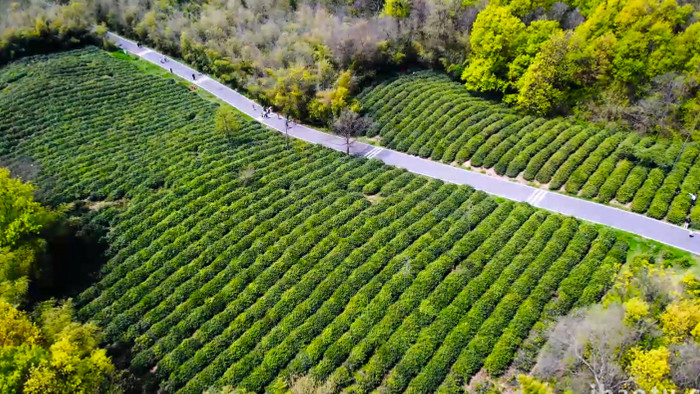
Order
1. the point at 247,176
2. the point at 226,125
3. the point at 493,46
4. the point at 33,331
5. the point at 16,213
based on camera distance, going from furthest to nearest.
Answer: the point at 493,46 < the point at 226,125 < the point at 247,176 < the point at 16,213 < the point at 33,331

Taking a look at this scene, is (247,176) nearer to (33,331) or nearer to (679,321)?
(33,331)

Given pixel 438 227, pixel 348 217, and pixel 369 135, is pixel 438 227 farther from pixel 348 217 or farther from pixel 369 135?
pixel 369 135

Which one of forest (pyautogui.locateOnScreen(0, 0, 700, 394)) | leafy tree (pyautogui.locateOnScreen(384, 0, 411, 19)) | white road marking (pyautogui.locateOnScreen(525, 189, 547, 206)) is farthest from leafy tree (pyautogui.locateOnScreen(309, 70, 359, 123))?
white road marking (pyautogui.locateOnScreen(525, 189, 547, 206))

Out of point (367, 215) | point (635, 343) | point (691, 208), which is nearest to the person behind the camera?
point (635, 343)

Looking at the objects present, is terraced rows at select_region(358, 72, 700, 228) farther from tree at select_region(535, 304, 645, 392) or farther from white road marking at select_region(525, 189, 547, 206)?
tree at select_region(535, 304, 645, 392)

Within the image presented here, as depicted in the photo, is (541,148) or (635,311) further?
(541,148)

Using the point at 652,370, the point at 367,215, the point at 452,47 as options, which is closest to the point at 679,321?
the point at 652,370

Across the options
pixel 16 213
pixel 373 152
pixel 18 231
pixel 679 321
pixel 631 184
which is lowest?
pixel 373 152

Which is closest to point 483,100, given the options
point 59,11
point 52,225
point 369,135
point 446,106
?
point 446,106
